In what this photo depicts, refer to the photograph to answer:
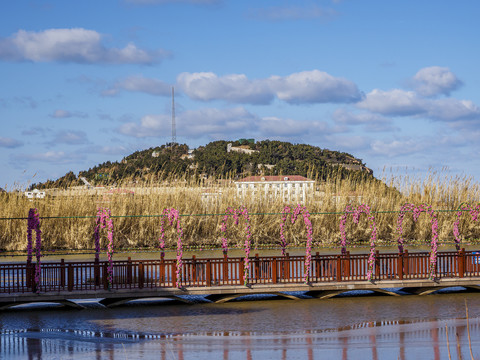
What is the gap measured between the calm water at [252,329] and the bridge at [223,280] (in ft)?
1.51

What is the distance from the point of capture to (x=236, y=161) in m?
90.8

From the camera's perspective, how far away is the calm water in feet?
46.8

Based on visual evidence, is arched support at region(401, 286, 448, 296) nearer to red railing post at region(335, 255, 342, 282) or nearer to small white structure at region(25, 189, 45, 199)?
red railing post at region(335, 255, 342, 282)

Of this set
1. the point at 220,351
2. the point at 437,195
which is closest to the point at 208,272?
the point at 220,351

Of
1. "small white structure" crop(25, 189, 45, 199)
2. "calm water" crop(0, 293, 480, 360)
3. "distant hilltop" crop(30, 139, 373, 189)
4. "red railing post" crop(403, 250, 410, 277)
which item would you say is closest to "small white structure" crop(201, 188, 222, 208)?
"small white structure" crop(25, 189, 45, 199)

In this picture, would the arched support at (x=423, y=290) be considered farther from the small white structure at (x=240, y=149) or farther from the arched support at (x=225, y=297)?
the small white structure at (x=240, y=149)

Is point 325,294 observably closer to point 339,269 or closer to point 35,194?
point 339,269

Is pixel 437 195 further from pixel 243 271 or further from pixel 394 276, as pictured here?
pixel 243 271

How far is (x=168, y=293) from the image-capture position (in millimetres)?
20141

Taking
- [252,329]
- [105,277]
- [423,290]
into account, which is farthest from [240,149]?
[252,329]

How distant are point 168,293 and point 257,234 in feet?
64.0

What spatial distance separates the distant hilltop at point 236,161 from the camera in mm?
87938

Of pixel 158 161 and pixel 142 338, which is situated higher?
pixel 158 161

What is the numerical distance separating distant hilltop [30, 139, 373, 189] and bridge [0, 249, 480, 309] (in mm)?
61306
